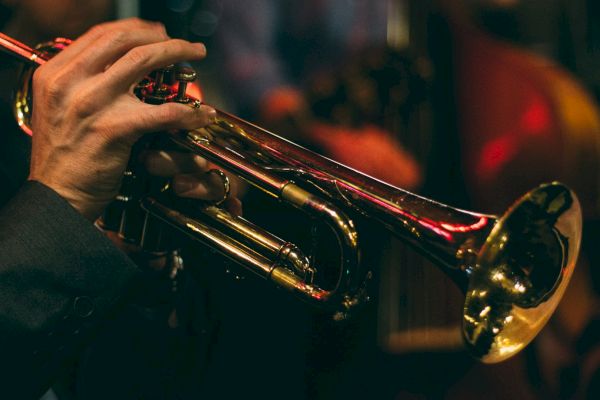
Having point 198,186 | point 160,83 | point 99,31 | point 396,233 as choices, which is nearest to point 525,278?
point 396,233

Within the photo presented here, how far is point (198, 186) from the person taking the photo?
1.01m

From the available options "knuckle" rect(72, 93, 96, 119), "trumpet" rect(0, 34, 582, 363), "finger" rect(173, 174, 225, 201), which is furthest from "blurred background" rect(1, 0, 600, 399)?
"knuckle" rect(72, 93, 96, 119)

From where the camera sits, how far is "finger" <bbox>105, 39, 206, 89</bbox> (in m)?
0.84

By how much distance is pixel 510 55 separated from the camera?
6.60ft

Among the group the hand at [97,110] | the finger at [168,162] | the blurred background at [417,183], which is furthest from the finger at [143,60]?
the blurred background at [417,183]

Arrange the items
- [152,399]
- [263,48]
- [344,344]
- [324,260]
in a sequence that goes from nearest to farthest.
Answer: [152,399] → [324,260] → [344,344] → [263,48]

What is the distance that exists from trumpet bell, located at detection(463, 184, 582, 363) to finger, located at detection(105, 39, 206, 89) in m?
0.61

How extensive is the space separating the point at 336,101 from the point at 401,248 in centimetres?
55

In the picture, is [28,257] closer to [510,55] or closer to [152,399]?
[152,399]

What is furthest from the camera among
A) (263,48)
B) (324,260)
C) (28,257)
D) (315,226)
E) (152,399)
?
(263,48)

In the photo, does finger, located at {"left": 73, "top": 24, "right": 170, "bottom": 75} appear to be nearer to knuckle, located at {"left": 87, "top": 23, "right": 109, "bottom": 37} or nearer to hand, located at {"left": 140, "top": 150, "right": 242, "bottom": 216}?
knuckle, located at {"left": 87, "top": 23, "right": 109, "bottom": 37}

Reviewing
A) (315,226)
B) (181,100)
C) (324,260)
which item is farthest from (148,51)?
(324,260)

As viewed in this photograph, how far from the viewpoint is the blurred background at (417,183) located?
5.07 feet

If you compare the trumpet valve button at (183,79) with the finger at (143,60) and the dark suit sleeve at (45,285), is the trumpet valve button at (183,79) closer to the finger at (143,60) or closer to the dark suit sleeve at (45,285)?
the finger at (143,60)
